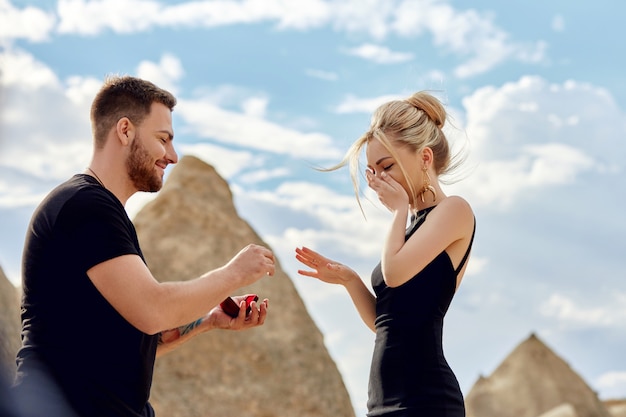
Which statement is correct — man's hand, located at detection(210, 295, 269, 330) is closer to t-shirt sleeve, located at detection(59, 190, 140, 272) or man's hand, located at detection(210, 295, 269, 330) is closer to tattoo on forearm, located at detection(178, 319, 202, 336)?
tattoo on forearm, located at detection(178, 319, 202, 336)

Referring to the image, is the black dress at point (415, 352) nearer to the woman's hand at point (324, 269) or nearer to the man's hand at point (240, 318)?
the woman's hand at point (324, 269)

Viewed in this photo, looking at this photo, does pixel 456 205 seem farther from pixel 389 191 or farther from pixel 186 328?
pixel 186 328

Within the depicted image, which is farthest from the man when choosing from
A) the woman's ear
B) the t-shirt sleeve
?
the woman's ear

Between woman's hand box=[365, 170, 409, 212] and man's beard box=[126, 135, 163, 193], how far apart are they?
3.79 feet

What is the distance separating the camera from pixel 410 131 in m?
4.42

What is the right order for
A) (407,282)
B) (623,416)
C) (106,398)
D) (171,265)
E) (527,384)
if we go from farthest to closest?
1. (623,416)
2. (527,384)
3. (171,265)
4. (407,282)
5. (106,398)

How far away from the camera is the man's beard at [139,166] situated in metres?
4.17

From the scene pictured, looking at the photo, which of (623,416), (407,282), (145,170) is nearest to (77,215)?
(145,170)

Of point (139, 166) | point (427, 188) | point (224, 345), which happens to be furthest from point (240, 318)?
point (224, 345)

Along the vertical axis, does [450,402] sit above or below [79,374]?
above

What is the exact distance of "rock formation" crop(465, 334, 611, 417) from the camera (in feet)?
70.7

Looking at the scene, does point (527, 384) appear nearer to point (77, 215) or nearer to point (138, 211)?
point (138, 211)

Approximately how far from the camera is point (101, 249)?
12.1 feet

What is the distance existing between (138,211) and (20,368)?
13.3 meters
